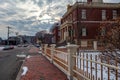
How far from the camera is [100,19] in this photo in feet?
174

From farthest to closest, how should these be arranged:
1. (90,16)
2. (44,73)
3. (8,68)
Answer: (90,16) → (8,68) → (44,73)

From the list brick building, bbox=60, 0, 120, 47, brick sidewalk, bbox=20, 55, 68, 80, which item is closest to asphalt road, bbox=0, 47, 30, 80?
brick sidewalk, bbox=20, 55, 68, 80

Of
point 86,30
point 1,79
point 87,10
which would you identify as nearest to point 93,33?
point 86,30

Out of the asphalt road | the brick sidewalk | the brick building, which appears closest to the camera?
the brick sidewalk

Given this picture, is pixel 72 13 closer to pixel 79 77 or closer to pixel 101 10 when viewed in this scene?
pixel 101 10

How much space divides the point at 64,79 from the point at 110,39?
2714mm

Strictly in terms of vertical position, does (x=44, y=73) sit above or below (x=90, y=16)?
below

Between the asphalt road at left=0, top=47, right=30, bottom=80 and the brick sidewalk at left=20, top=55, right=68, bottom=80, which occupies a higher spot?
the brick sidewalk at left=20, top=55, right=68, bottom=80

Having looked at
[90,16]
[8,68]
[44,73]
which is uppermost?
[90,16]

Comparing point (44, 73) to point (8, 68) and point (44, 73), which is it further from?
point (8, 68)

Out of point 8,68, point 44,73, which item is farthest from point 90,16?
point 44,73

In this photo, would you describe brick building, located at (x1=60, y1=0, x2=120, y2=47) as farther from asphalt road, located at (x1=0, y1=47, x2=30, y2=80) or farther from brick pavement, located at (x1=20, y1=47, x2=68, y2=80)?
brick pavement, located at (x1=20, y1=47, x2=68, y2=80)

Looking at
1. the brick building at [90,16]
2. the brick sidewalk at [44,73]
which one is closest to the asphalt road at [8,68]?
the brick sidewalk at [44,73]

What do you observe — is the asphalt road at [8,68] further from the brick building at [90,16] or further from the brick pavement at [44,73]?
the brick building at [90,16]
